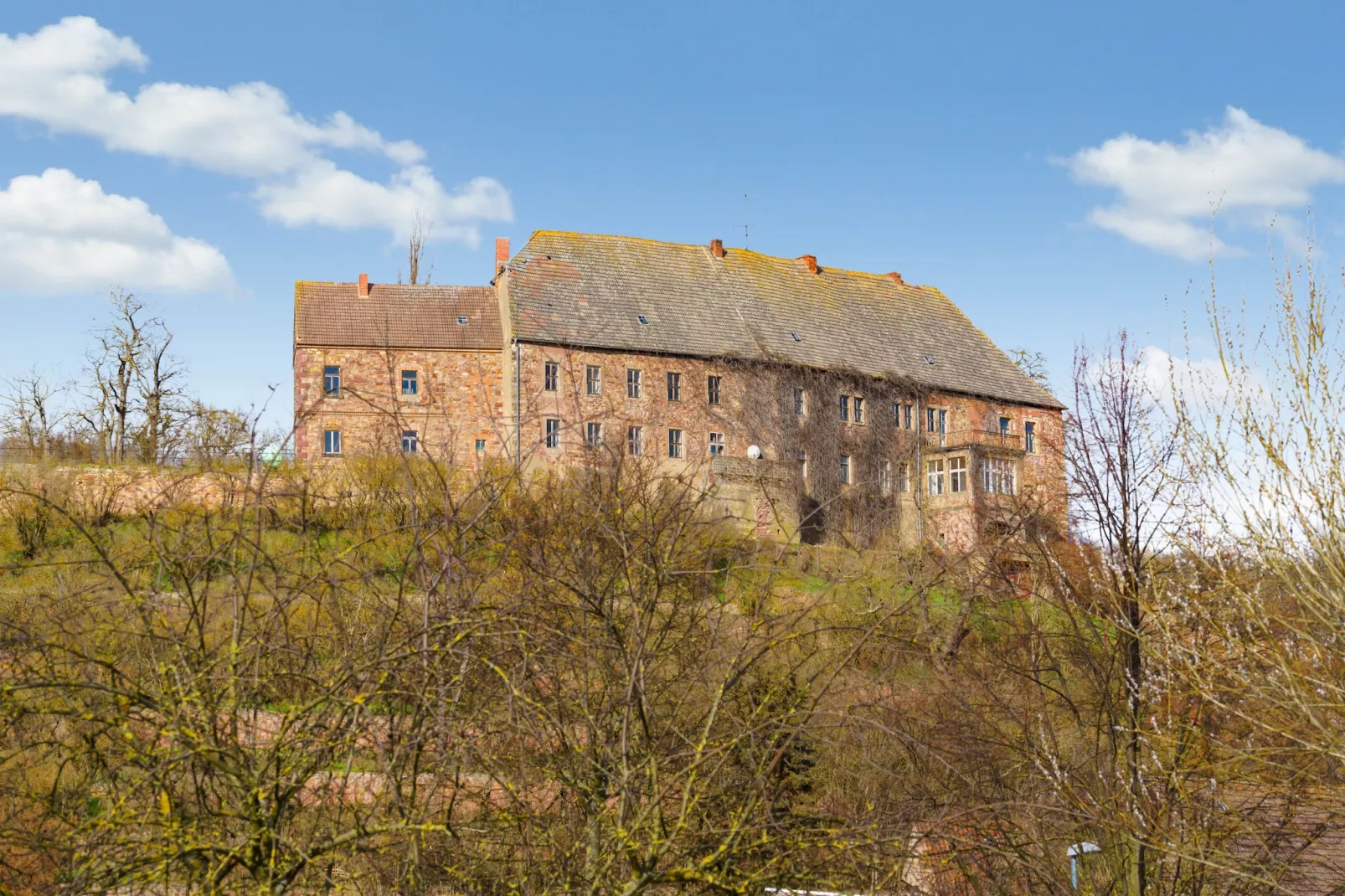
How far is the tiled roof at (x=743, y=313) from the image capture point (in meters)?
36.0

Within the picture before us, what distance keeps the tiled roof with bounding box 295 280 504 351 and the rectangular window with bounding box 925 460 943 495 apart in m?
13.6

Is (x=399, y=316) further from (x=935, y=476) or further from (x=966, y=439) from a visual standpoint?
(x=966, y=439)

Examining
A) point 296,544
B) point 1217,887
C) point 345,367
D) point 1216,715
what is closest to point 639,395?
point 345,367

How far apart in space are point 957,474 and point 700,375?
27.3 ft

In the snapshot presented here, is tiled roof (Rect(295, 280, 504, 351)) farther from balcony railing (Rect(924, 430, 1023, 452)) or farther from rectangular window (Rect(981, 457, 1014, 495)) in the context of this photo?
rectangular window (Rect(981, 457, 1014, 495))

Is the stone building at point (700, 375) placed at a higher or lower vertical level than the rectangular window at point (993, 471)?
higher

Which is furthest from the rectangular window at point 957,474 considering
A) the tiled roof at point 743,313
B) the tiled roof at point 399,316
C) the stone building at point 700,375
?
the tiled roof at point 399,316

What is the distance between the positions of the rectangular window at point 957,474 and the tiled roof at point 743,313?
3.83m

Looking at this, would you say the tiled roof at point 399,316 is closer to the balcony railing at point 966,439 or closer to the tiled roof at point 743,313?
the tiled roof at point 743,313

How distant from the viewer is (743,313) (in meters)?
38.5

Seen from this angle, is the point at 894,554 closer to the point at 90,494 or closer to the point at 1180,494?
the point at 1180,494

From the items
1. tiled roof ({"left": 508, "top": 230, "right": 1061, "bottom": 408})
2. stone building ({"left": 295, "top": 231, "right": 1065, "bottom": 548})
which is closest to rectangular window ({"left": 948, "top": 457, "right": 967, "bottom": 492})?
stone building ({"left": 295, "top": 231, "right": 1065, "bottom": 548})

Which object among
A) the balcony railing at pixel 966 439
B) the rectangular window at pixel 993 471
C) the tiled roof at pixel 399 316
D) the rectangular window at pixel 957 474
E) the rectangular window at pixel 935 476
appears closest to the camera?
the tiled roof at pixel 399 316

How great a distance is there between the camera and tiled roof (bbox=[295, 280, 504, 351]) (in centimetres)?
3528
